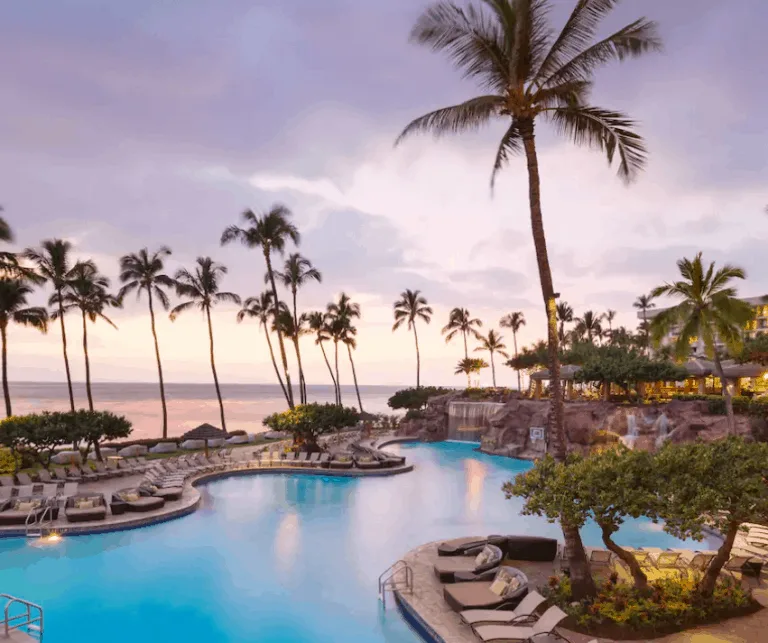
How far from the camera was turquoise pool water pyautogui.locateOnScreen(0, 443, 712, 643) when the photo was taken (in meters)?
11.5

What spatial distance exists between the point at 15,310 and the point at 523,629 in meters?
33.1

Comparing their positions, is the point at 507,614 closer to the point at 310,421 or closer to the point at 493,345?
the point at 310,421

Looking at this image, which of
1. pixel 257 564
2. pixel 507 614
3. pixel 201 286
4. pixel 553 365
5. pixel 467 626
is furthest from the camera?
pixel 201 286

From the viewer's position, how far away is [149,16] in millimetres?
17578

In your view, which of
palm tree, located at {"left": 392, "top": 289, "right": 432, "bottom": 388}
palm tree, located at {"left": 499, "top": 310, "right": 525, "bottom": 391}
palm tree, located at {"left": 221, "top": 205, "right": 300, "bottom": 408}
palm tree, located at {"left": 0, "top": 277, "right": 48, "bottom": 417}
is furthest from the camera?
palm tree, located at {"left": 499, "top": 310, "right": 525, "bottom": 391}

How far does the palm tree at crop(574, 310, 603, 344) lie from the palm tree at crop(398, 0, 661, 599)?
67.6m

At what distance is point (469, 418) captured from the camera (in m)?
46.6

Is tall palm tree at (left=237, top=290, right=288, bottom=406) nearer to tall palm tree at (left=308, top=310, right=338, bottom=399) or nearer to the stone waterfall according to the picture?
tall palm tree at (left=308, top=310, right=338, bottom=399)

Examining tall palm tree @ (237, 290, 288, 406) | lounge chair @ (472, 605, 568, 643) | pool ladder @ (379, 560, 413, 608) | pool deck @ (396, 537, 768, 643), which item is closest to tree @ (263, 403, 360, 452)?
tall palm tree @ (237, 290, 288, 406)

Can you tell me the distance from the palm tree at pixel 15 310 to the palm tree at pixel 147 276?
23.9 ft

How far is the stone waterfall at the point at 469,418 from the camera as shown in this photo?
45156mm

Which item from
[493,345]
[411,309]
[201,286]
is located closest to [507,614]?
[201,286]

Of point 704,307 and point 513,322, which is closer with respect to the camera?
point 704,307

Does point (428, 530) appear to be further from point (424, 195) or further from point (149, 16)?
point (149, 16)
